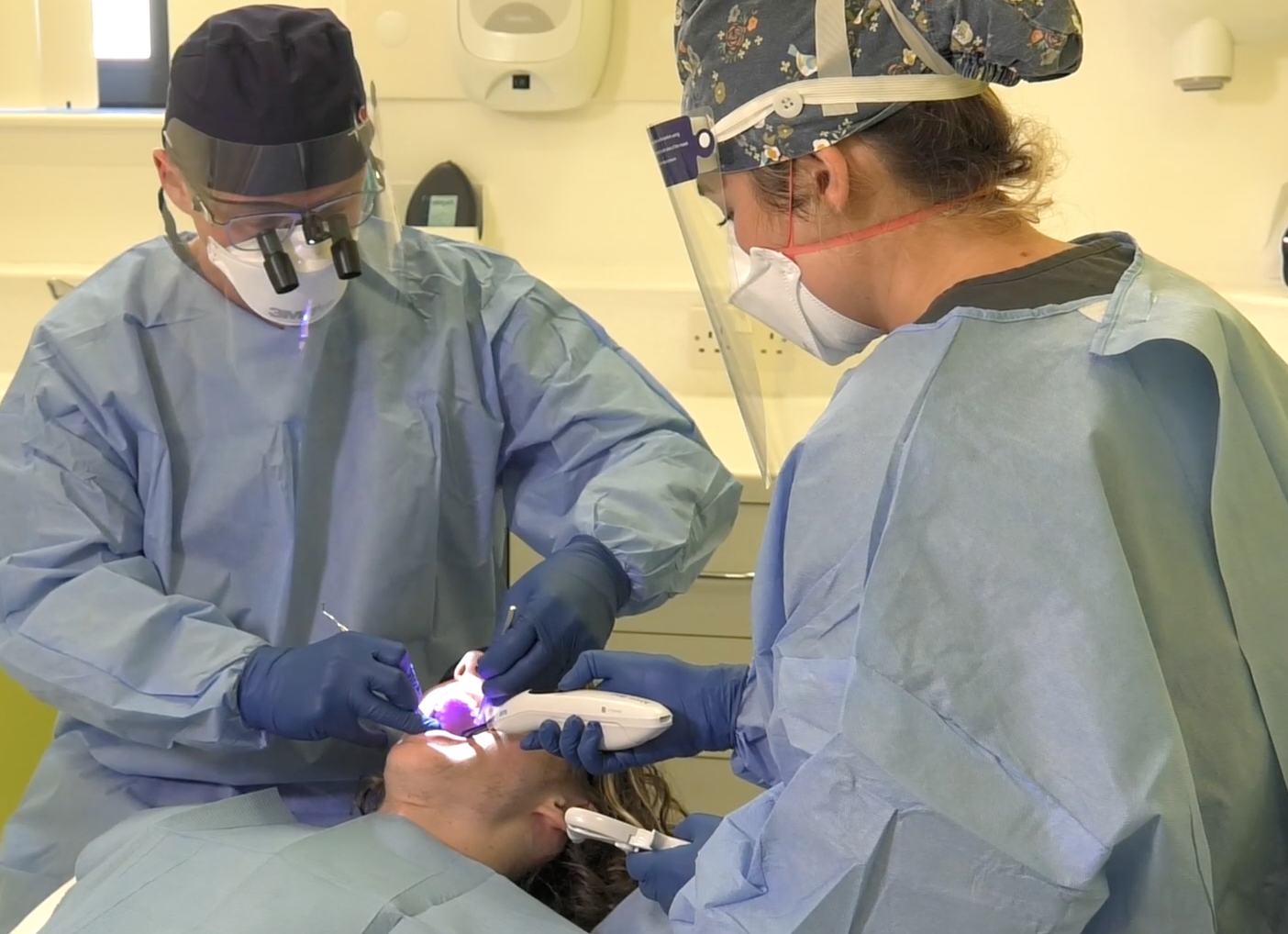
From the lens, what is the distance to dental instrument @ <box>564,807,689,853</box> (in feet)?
4.56

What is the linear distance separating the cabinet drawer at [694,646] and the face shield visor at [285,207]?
89 cm

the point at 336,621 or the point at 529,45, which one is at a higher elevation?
the point at 529,45

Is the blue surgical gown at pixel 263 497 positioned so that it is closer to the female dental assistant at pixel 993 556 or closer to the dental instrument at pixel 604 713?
the dental instrument at pixel 604 713

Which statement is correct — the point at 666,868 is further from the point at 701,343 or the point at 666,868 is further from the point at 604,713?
the point at 701,343

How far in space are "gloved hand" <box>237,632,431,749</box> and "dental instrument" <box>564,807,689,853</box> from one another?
0.21 metres

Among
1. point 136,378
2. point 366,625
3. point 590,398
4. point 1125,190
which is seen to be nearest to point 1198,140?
point 1125,190

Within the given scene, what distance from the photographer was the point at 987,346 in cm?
93

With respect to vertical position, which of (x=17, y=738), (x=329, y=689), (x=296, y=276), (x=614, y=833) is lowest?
(x=17, y=738)

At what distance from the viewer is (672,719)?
4.54 feet

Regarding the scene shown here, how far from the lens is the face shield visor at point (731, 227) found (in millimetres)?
1018

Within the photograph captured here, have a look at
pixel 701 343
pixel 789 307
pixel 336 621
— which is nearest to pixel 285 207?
pixel 336 621

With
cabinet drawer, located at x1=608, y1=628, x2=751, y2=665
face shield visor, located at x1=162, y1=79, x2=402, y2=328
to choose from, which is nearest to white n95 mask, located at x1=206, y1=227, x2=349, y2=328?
face shield visor, located at x1=162, y1=79, x2=402, y2=328

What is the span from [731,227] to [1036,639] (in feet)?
1.71

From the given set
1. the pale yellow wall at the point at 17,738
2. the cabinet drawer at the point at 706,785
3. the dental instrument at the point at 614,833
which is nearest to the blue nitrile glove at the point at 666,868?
the dental instrument at the point at 614,833
